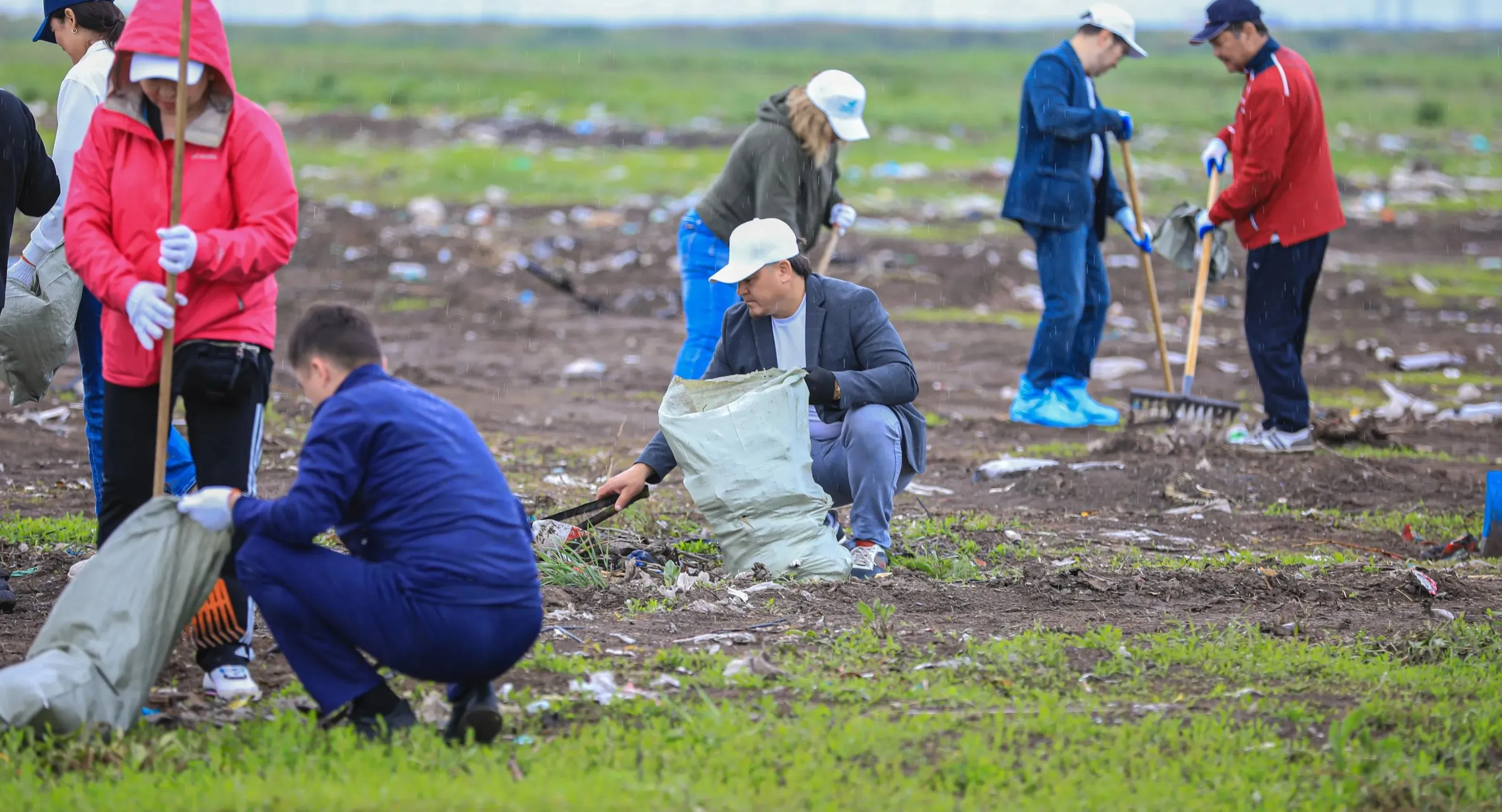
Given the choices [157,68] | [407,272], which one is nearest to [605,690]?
[157,68]

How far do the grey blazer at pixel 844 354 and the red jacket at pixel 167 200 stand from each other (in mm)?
1748

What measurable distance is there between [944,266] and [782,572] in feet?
31.8

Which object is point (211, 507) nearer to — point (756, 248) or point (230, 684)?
point (230, 684)

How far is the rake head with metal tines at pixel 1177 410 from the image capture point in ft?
27.1

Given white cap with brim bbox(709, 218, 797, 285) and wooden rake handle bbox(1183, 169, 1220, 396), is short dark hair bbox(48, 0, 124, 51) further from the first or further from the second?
wooden rake handle bbox(1183, 169, 1220, 396)

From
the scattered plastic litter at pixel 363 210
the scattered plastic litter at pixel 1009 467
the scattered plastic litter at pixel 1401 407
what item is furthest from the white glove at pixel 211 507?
the scattered plastic litter at pixel 363 210

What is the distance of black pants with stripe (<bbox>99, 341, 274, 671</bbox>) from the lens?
389 cm

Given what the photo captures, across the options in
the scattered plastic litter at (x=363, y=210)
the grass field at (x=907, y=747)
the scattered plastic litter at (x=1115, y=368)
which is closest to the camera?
the grass field at (x=907, y=747)

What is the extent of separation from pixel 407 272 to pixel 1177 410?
26.2 ft

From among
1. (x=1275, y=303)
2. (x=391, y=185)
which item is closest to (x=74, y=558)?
(x=1275, y=303)

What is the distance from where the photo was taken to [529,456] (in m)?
7.86

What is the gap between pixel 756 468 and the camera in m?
5.07

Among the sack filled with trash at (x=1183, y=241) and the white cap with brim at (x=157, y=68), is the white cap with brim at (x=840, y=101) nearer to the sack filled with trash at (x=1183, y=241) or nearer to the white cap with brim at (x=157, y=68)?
the sack filled with trash at (x=1183, y=241)

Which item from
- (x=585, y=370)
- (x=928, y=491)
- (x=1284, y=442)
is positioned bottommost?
(x=585, y=370)
